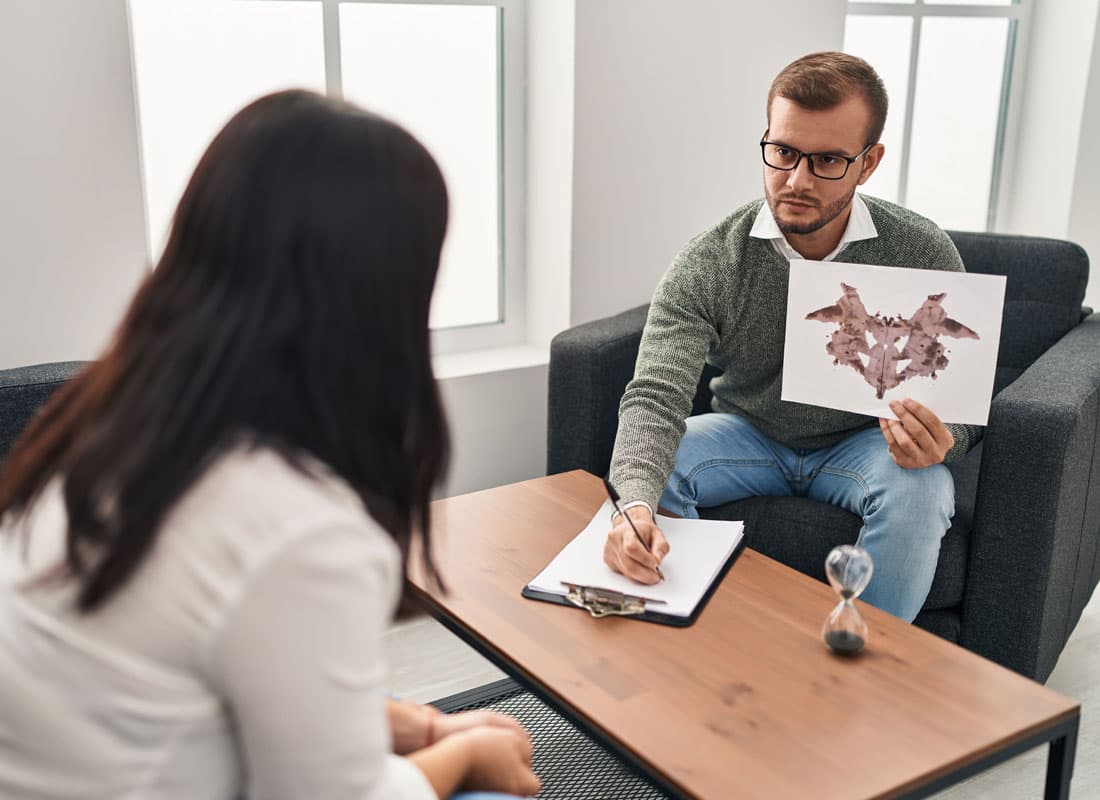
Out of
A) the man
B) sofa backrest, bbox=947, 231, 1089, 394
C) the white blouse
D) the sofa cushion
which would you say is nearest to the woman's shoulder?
the white blouse

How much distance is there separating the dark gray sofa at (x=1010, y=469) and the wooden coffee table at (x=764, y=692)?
439 millimetres

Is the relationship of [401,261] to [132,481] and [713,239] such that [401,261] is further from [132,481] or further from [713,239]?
[713,239]

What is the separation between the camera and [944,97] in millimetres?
3316

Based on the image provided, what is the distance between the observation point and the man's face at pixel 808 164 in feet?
5.57

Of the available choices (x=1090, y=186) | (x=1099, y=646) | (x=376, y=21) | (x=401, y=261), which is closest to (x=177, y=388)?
(x=401, y=261)

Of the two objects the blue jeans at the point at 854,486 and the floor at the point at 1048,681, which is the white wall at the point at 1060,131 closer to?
the floor at the point at 1048,681

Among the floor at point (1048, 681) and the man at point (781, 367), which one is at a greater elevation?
the man at point (781, 367)

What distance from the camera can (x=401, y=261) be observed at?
0.69 m

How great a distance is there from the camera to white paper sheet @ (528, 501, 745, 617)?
1.27 m

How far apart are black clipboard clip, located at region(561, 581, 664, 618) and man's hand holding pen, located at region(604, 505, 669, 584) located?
A: 1.8 inches

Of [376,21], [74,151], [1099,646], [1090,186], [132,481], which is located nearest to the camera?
[132,481]

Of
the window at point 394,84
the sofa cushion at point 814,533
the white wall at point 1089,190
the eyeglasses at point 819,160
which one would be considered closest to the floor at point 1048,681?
the sofa cushion at point 814,533

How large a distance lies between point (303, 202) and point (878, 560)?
1.23 m

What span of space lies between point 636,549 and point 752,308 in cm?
69
